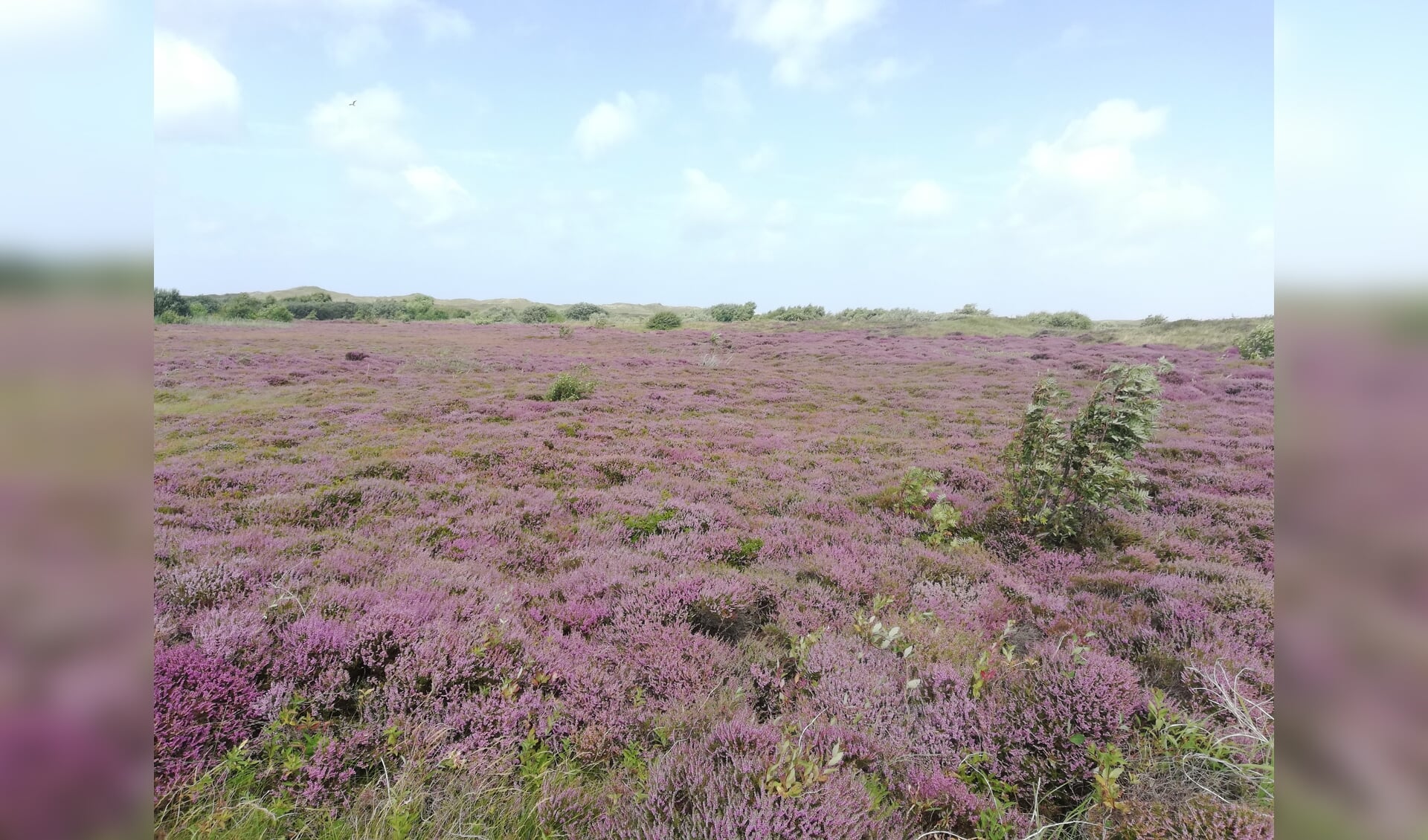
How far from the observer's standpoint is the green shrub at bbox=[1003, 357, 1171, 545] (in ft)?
21.2

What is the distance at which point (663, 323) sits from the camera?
4669cm

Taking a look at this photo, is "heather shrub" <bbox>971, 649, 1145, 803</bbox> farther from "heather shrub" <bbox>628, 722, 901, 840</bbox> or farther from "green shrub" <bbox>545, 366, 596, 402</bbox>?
"green shrub" <bbox>545, 366, 596, 402</bbox>

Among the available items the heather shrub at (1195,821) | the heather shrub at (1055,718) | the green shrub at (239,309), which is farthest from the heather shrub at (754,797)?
the green shrub at (239,309)

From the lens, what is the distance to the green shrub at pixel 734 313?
57750 mm

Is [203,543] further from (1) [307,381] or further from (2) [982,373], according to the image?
(2) [982,373]

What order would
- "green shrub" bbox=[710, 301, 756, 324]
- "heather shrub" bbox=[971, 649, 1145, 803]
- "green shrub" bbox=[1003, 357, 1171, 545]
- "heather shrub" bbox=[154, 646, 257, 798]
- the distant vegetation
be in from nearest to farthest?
"heather shrub" bbox=[154, 646, 257, 798], "heather shrub" bbox=[971, 649, 1145, 803], "green shrub" bbox=[1003, 357, 1171, 545], the distant vegetation, "green shrub" bbox=[710, 301, 756, 324]

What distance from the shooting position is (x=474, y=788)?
290cm

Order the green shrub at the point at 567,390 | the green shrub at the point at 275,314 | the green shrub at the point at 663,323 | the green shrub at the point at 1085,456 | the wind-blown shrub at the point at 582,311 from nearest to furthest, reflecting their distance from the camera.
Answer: the green shrub at the point at 1085,456 → the green shrub at the point at 567,390 → the green shrub at the point at 275,314 → the green shrub at the point at 663,323 → the wind-blown shrub at the point at 582,311

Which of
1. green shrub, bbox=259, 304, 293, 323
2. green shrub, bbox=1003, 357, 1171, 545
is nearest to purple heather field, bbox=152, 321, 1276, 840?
green shrub, bbox=1003, 357, 1171, 545

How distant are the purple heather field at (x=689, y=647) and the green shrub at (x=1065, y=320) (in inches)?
1348

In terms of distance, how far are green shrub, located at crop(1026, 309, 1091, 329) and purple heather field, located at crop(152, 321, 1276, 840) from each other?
1348 inches

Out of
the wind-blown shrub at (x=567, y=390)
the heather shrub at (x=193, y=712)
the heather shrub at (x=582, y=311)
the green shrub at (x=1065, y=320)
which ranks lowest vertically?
the heather shrub at (x=193, y=712)

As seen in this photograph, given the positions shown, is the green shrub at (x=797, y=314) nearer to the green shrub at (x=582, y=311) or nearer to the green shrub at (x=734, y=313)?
the green shrub at (x=734, y=313)
